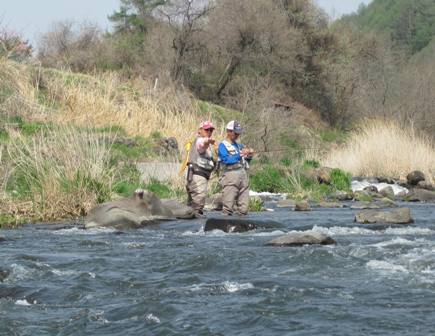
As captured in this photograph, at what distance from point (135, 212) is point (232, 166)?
2.02 m

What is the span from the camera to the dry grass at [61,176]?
48.9ft

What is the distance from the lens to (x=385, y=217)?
48.3 feet

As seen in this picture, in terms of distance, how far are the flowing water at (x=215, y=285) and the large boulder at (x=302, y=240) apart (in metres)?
0.27

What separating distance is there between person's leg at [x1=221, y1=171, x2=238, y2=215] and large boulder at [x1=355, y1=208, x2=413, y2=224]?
7.51 ft

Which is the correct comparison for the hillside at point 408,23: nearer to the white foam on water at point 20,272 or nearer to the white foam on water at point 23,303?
the white foam on water at point 20,272

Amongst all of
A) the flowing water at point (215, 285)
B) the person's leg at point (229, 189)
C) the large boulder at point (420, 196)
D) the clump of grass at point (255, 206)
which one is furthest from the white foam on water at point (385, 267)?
the large boulder at point (420, 196)

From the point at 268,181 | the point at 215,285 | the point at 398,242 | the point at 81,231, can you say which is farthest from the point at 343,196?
the point at 215,285

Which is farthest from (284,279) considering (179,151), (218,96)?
(218,96)

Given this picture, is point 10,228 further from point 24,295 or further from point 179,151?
point 179,151

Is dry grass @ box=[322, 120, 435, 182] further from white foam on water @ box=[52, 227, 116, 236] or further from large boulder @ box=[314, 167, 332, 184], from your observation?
white foam on water @ box=[52, 227, 116, 236]

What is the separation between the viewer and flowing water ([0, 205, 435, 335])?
6926 mm

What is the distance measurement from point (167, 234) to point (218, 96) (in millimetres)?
34496

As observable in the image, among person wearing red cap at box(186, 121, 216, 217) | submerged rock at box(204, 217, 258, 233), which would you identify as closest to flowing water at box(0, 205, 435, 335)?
submerged rock at box(204, 217, 258, 233)

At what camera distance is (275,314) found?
284 inches
